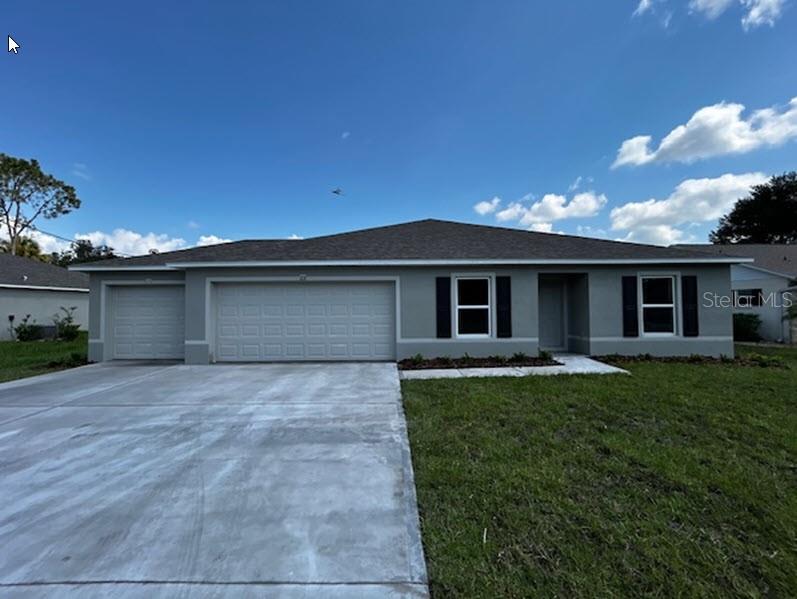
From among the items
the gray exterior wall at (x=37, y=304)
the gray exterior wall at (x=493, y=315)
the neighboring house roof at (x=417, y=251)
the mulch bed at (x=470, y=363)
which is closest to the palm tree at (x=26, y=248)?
the gray exterior wall at (x=37, y=304)

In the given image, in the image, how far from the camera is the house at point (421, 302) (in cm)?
987

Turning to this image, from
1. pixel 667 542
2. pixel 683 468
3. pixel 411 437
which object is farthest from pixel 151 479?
pixel 683 468

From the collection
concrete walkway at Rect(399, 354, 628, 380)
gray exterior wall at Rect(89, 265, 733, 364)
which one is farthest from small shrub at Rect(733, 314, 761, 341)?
concrete walkway at Rect(399, 354, 628, 380)

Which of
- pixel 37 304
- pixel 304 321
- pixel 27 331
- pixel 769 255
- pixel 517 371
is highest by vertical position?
pixel 769 255

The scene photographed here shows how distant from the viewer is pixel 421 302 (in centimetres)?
997

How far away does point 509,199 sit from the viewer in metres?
18.2

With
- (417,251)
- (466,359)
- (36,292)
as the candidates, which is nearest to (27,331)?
(36,292)

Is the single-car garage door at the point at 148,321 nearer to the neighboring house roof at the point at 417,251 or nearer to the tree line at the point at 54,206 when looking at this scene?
the neighboring house roof at the point at 417,251

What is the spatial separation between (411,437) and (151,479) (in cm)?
256

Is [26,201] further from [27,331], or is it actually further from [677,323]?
[677,323]

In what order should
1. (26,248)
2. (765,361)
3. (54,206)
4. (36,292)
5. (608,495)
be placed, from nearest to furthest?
(608,495) → (765,361) → (36,292) → (54,206) → (26,248)

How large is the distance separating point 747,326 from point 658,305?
8212 mm

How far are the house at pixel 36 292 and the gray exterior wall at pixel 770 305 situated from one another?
104 ft

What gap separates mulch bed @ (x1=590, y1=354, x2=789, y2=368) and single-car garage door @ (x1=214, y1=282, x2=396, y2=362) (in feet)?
18.2
